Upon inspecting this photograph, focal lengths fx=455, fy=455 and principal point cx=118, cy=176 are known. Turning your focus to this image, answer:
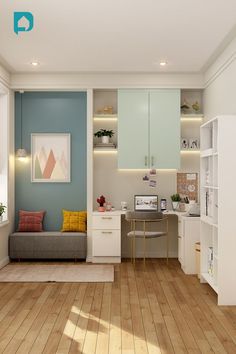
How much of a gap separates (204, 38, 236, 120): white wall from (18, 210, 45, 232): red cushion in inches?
120

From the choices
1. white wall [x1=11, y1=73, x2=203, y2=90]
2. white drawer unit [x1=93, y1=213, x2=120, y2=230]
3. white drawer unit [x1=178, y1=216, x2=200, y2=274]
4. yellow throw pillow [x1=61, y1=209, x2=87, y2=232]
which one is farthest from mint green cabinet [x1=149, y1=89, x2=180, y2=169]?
yellow throw pillow [x1=61, y1=209, x2=87, y2=232]

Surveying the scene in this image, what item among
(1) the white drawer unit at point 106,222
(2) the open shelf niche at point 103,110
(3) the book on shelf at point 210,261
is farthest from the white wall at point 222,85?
(1) the white drawer unit at point 106,222

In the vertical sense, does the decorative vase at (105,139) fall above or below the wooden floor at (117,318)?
above

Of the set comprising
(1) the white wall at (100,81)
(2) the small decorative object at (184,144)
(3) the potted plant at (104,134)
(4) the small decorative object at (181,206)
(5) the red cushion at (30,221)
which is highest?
(1) the white wall at (100,81)

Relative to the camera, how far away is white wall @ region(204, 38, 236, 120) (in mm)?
5426

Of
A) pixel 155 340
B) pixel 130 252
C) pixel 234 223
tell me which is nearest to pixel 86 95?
pixel 130 252

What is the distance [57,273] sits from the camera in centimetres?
611

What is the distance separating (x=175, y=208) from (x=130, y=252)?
1.02 m

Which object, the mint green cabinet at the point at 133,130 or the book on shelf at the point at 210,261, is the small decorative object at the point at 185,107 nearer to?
the mint green cabinet at the point at 133,130

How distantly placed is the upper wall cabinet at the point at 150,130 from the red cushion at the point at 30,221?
1.54 metres

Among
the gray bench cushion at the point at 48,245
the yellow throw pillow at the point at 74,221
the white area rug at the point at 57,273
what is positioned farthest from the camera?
the yellow throw pillow at the point at 74,221

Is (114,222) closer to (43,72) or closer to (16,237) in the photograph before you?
(16,237)

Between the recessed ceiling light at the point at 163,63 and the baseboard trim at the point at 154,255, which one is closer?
the recessed ceiling light at the point at 163,63

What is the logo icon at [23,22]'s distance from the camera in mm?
4586
